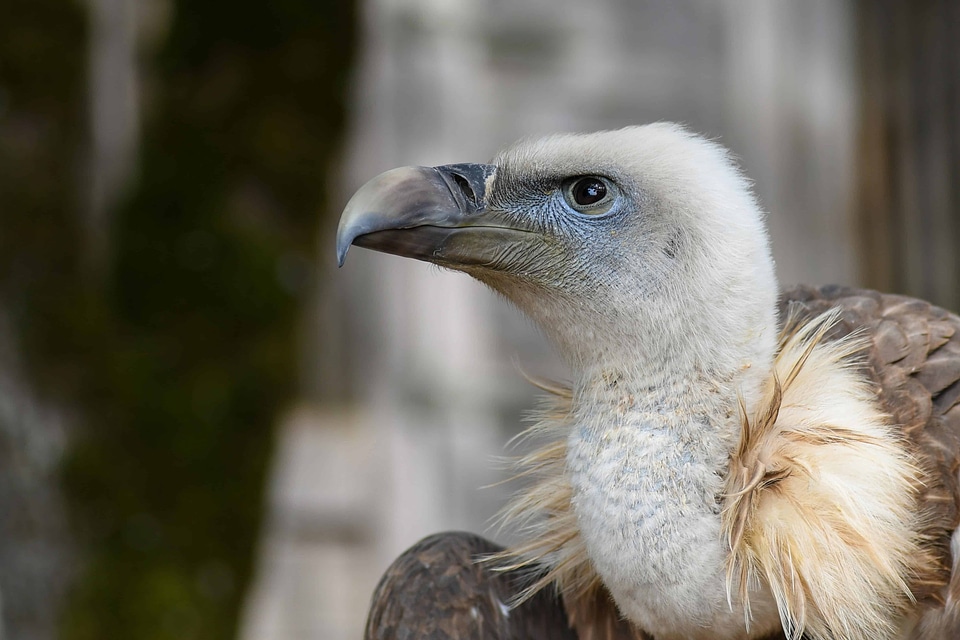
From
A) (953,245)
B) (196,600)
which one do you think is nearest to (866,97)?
(953,245)

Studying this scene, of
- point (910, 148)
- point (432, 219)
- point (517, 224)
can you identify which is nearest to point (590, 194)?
point (517, 224)

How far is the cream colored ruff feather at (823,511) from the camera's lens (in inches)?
57.7

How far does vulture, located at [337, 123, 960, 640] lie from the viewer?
148 centimetres

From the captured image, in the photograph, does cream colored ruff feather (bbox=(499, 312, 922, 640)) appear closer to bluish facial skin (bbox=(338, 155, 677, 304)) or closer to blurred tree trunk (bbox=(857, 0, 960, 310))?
bluish facial skin (bbox=(338, 155, 677, 304))

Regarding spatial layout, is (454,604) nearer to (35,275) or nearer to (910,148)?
(35,275)

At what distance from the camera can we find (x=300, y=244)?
4.19 metres

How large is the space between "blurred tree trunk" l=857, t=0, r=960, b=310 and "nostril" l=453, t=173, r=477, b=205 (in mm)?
3329

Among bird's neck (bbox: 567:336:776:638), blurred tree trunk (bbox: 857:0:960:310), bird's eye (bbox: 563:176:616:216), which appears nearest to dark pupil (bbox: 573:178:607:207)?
bird's eye (bbox: 563:176:616:216)

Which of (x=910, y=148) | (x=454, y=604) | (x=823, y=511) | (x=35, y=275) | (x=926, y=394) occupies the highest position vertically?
(x=910, y=148)

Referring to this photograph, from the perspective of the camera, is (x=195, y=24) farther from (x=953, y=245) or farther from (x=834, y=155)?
(x=953, y=245)

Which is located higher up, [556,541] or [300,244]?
[300,244]

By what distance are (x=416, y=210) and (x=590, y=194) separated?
27cm

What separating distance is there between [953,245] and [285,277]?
265 centimetres

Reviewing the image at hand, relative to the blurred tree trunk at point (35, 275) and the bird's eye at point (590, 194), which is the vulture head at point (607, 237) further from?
the blurred tree trunk at point (35, 275)
